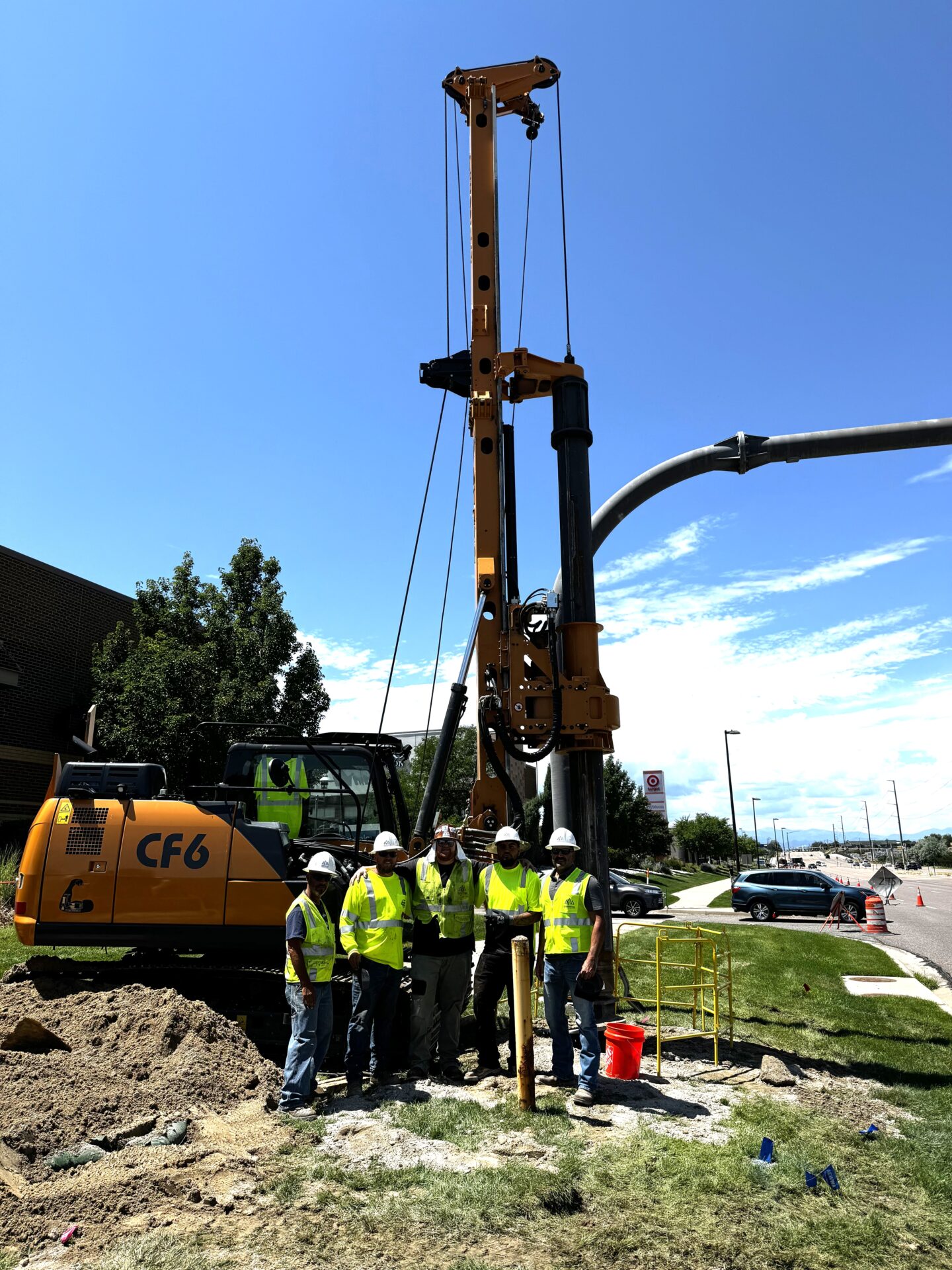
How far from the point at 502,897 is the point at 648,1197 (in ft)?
9.22

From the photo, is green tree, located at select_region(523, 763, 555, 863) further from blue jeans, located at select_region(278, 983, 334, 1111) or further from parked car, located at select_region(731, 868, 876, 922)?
parked car, located at select_region(731, 868, 876, 922)

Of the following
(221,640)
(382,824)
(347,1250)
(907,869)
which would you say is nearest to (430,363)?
(382,824)

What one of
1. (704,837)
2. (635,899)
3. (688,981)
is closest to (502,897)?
(688,981)

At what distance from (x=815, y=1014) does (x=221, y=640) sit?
58.3 feet

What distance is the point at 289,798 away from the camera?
9383mm

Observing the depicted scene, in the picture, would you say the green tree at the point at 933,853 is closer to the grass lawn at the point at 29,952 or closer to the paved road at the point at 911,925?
the paved road at the point at 911,925

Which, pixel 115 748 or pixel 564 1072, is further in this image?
pixel 115 748

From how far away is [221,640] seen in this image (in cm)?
2462

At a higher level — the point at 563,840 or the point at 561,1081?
the point at 563,840

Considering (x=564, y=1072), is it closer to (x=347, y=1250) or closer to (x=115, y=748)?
(x=347, y=1250)

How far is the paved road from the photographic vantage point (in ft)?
65.9

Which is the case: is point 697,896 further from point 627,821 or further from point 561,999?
point 561,999

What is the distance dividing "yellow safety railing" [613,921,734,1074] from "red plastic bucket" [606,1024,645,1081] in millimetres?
234

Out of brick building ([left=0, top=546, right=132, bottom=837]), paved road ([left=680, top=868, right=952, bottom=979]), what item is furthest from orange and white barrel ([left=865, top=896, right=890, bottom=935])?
brick building ([left=0, top=546, right=132, bottom=837])
